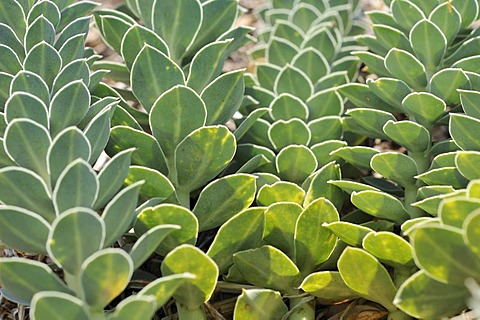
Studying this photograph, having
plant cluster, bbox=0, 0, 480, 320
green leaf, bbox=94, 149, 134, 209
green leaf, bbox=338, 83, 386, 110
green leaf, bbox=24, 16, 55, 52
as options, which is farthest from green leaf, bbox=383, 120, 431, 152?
green leaf, bbox=24, 16, 55, 52

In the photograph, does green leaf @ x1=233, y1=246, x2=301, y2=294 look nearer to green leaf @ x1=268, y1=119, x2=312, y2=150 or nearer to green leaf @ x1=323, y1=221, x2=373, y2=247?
green leaf @ x1=323, y1=221, x2=373, y2=247

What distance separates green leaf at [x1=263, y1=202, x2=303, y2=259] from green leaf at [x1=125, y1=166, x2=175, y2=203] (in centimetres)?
11

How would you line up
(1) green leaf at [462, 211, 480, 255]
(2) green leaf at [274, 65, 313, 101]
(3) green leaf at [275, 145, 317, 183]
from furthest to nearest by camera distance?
(2) green leaf at [274, 65, 313, 101], (3) green leaf at [275, 145, 317, 183], (1) green leaf at [462, 211, 480, 255]

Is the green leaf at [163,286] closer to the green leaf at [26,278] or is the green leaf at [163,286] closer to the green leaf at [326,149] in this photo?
the green leaf at [26,278]

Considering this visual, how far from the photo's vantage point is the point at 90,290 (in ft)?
1.95

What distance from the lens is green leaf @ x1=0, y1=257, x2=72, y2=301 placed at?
23.8 inches

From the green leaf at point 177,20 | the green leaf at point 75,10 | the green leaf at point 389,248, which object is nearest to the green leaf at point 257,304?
the green leaf at point 389,248

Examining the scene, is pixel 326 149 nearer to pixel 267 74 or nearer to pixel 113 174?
pixel 267 74

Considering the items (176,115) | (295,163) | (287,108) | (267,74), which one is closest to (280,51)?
(267,74)

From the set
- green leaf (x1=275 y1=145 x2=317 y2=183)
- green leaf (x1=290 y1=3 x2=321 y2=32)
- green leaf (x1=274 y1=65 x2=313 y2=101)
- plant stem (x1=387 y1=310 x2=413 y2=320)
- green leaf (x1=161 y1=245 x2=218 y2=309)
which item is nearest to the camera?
green leaf (x1=161 y1=245 x2=218 y2=309)

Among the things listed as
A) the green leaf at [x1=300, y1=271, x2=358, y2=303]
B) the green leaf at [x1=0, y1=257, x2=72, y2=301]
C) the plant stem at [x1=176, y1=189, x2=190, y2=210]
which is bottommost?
the green leaf at [x1=300, y1=271, x2=358, y2=303]

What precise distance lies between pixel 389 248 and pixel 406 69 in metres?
0.24

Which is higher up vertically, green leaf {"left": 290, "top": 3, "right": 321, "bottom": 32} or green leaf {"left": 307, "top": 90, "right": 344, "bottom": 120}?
green leaf {"left": 290, "top": 3, "right": 321, "bottom": 32}

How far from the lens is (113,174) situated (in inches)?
26.0
